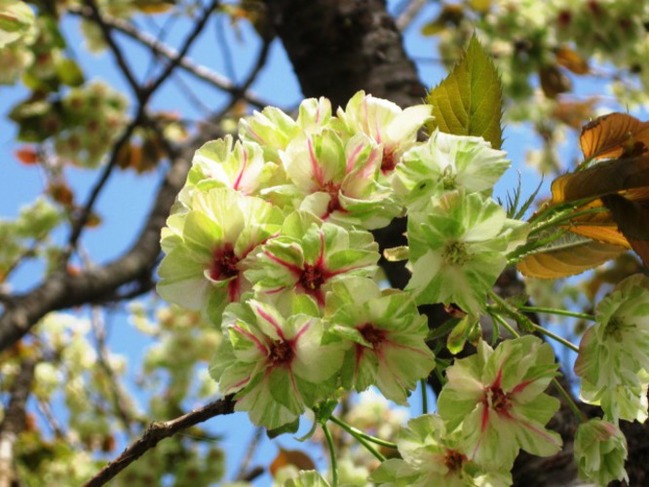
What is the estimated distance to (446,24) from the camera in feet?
9.89

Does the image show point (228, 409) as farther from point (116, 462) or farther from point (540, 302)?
point (540, 302)

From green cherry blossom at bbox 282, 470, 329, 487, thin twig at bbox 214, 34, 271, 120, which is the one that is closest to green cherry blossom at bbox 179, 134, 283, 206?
green cherry blossom at bbox 282, 470, 329, 487

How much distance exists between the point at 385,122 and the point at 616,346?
21cm

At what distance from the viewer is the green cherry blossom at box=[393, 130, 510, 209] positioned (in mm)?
503

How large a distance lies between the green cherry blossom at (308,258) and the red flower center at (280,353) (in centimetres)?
3

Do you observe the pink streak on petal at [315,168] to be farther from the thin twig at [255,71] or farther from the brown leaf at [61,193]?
the brown leaf at [61,193]

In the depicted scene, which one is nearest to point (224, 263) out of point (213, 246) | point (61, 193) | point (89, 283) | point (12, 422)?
point (213, 246)

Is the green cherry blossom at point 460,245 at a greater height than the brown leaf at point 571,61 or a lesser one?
lesser

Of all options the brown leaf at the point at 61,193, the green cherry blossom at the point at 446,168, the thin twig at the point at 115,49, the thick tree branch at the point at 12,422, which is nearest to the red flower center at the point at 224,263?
the green cherry blossom at the point at 446,168

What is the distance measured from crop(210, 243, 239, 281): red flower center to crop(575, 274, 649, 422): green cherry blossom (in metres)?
0.23

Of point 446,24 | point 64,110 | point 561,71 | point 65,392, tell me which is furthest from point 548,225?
point 65,392

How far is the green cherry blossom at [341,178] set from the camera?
53 centimetres

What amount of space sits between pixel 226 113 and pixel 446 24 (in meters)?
0.86

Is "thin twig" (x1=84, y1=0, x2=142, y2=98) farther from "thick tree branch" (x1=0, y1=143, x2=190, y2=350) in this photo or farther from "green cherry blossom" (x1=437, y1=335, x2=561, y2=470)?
"green cherry blossom" (x1=437, y1=335, x2=561, y2=470)
